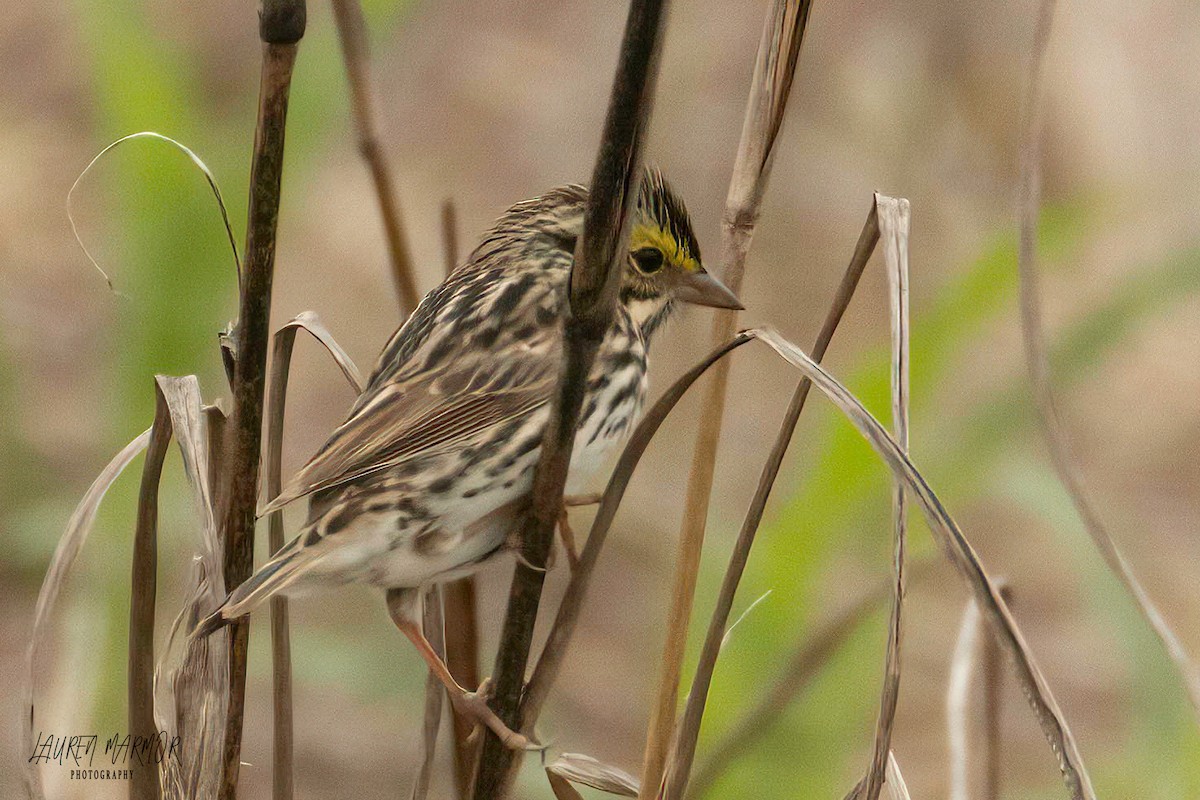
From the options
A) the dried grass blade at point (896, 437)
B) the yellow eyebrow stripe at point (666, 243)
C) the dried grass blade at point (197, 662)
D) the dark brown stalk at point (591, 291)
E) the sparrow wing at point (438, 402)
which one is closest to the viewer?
the dark brown stalk at point (591, 291)

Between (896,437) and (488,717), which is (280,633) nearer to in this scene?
(488,717)

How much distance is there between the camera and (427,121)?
5262 millimetres

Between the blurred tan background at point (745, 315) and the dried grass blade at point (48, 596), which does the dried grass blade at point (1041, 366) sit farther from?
the dried grass blade at point (48, 596)

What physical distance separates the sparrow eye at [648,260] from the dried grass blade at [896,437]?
21.4 inches

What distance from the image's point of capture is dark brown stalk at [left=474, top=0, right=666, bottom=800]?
3.72 ft

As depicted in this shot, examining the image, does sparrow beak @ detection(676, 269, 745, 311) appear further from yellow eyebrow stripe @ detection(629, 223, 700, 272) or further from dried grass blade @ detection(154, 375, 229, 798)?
dried grass blade @ detection(154, 375, 229, 798)

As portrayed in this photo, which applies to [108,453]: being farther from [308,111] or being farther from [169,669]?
[169,669]

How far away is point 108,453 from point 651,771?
1403 mm

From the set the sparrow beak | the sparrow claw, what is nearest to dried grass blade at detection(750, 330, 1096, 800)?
the sparrow beak

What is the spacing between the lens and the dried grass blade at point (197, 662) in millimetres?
1485

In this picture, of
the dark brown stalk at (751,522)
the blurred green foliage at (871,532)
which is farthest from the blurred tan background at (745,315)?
the dark brown stalk at (751,522)

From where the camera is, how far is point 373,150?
1928 millimetres

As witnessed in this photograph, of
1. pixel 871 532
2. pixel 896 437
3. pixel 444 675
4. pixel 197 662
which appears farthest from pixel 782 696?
pixel 871 532

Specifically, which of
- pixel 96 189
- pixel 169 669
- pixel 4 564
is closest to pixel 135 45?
pixel 169 669
